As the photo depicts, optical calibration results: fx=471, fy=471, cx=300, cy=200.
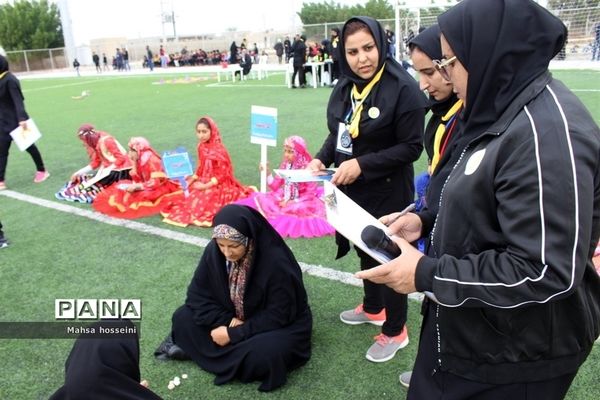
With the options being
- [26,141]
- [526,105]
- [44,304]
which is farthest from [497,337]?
[26,141]

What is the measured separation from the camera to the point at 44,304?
3727 millimetres

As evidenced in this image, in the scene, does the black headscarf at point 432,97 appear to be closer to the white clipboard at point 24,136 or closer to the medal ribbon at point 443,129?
the medal ribbon at point 443,129

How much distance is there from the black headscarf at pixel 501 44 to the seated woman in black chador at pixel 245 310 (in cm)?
181

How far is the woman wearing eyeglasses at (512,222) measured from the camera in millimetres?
1082

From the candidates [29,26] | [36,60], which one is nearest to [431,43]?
[36,60]

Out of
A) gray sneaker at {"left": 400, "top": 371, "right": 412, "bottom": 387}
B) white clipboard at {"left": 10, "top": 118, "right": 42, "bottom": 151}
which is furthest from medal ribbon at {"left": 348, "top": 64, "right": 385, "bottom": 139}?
white clipboard at {"left": 10, "top": 118, "right": 42, "bottom": 151}

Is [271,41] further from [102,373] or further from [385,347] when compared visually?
[102,373]

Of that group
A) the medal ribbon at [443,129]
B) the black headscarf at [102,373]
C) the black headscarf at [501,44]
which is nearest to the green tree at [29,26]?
the black headscarf at [102,373]

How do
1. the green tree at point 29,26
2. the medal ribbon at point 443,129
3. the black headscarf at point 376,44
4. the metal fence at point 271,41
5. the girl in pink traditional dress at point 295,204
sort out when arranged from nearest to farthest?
the medal ribbon at point 443,129, the black headscarf at point 376,44, the girl in pink traditional dress at point 295,204, the metal fence at point 271,41, the green tree at point 29,26

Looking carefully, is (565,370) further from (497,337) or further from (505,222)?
(505,222)

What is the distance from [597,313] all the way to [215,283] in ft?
7.09

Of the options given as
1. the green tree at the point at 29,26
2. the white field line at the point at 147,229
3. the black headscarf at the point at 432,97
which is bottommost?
the white field line at the point at 147,229

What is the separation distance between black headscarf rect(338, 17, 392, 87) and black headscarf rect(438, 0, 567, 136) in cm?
131

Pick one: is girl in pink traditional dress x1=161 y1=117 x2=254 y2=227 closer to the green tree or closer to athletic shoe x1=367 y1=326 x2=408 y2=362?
athletic shoe x1=367 y1=326 x2=408 y2=362
